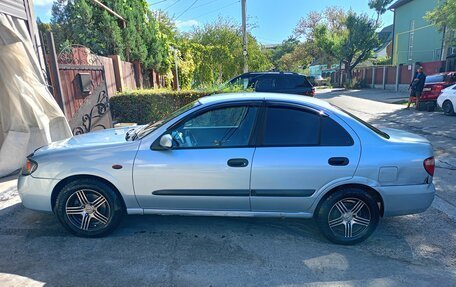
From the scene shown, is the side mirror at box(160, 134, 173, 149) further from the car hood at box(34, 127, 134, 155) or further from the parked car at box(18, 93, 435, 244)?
the car hood at box(34, 127, 134, 155)

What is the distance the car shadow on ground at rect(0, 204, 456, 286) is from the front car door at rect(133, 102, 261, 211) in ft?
1.34

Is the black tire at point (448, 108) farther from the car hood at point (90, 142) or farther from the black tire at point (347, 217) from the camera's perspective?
the car hood at point (90, 142)

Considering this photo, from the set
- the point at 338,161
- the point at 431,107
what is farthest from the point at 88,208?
the point at 431,107

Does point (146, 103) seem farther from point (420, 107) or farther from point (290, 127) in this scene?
point (420, 107)

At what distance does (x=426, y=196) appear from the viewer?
3.35m

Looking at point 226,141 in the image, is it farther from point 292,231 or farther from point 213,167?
point 292,231

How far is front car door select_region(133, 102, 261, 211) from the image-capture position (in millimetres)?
3357

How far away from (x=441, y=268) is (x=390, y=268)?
490 mm

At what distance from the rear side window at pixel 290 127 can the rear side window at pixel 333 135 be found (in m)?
0.06

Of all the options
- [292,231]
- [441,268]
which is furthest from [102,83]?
[441,268]

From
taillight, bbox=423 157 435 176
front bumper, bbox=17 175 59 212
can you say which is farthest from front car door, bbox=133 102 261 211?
taillight, bbox=423 157 435 176

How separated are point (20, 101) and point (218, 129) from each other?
3912 millimetres

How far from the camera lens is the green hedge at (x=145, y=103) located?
920 cm

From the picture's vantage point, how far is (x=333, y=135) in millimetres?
3369
